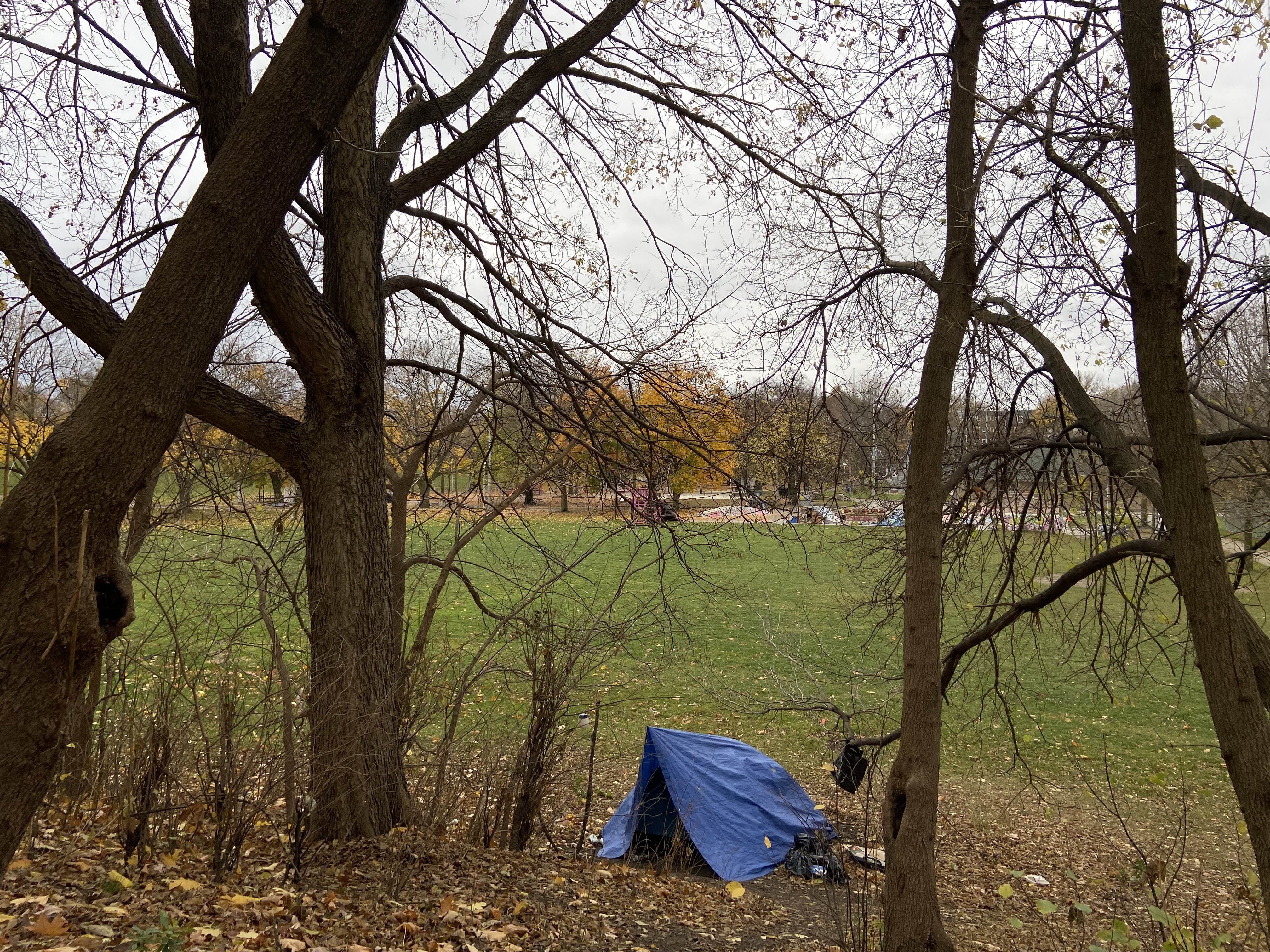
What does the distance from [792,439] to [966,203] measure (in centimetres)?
205

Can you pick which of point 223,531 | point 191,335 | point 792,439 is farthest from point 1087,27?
point 223,531

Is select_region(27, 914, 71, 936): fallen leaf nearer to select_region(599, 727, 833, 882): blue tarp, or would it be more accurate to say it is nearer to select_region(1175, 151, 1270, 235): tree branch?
select_region(599, 727, 833, 882): blue tarp

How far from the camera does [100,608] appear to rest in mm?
2912

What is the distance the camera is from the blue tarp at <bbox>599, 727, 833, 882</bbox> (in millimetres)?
9680

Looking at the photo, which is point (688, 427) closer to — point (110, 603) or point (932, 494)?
point (932, 494)

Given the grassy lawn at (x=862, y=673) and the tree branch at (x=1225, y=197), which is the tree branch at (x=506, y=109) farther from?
the tree branch at (x=1225, y=197)

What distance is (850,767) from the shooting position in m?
7.44

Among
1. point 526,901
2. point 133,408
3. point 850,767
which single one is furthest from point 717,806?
point 133,408

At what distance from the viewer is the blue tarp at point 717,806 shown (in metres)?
9.68

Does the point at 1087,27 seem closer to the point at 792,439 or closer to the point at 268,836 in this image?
the point at 792,439

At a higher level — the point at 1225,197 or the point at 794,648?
the point at 1225,197

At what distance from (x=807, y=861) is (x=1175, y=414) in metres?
6.74

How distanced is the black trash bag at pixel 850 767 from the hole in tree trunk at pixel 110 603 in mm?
5772

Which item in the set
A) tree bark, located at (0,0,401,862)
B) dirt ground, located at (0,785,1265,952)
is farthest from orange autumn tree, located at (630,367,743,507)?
tree bark, located at (0,0,401,862)
